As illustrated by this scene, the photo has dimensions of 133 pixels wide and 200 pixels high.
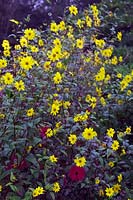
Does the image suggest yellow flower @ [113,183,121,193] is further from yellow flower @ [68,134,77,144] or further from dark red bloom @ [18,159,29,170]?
dark red bloom @ [18,159,29,170]

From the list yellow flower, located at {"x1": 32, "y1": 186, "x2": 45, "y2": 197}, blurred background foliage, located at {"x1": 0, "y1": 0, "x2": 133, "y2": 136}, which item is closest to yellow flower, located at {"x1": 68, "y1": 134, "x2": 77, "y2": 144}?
yellow flower, located at {"x1": 32, "y1": 186, "x2": 45, "y2": 197}

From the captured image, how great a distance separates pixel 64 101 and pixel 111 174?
53 centimetres

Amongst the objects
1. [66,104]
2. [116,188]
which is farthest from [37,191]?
[66,104]

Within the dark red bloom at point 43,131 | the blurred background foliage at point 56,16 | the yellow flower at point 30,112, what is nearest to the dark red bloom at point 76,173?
the dark red bloom at point 43,131

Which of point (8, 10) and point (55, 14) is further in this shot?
point (55, 14)

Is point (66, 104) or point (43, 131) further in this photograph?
point (66, 104)

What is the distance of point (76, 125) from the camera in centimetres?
294

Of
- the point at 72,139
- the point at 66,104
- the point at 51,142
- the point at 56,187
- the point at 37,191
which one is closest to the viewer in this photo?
the point at 37,191

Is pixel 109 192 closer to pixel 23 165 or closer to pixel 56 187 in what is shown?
pixel 56 187

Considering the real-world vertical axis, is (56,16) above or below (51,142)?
below

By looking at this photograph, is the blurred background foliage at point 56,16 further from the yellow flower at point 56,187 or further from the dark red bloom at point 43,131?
the yellow flower at point 56,187

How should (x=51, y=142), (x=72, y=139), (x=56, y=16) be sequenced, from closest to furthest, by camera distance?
(x=72, y=139), (x=51, y=142), (x=56, y=16)

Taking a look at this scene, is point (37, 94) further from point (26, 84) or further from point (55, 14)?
point (55, 14)

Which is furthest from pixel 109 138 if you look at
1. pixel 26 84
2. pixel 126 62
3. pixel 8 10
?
pixel 8 10
